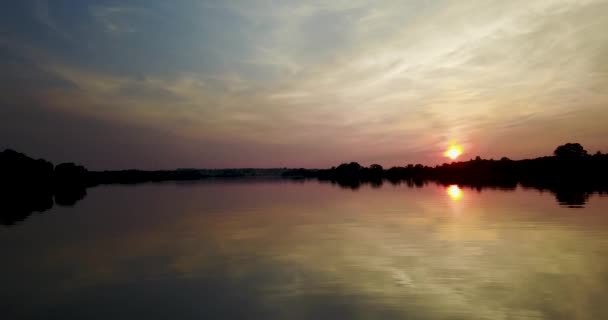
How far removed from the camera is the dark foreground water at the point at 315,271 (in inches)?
645

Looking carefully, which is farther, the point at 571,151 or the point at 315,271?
the point at 571,151

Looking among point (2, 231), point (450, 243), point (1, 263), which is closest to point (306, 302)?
point (450, 243)

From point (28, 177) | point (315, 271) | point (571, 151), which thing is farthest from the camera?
point (571, 151)

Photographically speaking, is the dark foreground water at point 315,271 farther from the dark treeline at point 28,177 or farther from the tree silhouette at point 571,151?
the tree silhouette at point 571,151

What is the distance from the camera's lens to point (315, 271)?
22.4 meters

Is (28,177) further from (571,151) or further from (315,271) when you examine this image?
(571,151)

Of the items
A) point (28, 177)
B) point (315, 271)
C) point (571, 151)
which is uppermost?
point (571, 151)

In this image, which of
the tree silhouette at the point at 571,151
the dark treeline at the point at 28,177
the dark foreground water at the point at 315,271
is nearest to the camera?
the dark foreground water at the point at 315,271

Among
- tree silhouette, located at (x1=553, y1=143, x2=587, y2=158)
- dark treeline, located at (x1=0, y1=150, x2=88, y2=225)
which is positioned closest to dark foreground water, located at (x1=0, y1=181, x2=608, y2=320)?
dark treeline, located at (x1=0, y1=150, x2=88, y2=225)

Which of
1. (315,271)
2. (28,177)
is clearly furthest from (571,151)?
(28,177)

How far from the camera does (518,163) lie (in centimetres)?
17988

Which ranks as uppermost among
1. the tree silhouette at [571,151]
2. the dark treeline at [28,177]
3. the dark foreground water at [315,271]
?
the tree silhouette at [571,151]

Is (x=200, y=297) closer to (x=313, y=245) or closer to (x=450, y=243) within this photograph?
(x=313, y=245)

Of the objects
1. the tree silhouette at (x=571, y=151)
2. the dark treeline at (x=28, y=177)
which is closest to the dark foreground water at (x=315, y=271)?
the dark treeline at (x=28, y=177)
